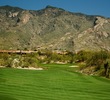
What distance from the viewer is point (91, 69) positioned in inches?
2201

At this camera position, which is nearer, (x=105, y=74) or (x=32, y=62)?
(x=105, y=74)

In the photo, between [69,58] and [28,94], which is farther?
[69,58]

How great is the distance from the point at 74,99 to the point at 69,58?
104m

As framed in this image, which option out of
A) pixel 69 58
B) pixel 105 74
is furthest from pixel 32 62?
pixel 69 58

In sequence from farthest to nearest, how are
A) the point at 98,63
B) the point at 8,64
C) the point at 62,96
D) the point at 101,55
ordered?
the point at 8,64
the point at 101,55
the point at 98,63
the point at 62,96

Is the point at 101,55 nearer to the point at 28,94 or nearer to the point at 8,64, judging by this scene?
the point at 8,64

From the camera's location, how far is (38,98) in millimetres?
19922

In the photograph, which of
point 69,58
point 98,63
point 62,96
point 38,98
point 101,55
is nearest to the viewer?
point 38,98

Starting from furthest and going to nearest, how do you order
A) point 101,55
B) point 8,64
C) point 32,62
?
point 32,62 → point 8,64 → point 101,55

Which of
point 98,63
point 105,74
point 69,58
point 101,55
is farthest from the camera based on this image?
point 69,58

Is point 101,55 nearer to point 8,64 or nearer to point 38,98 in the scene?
point 8,64

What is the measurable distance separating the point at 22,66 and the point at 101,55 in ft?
73.5

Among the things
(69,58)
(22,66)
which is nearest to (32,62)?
(22,66)

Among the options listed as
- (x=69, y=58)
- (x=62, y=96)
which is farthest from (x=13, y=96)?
(x=69, y=58)
